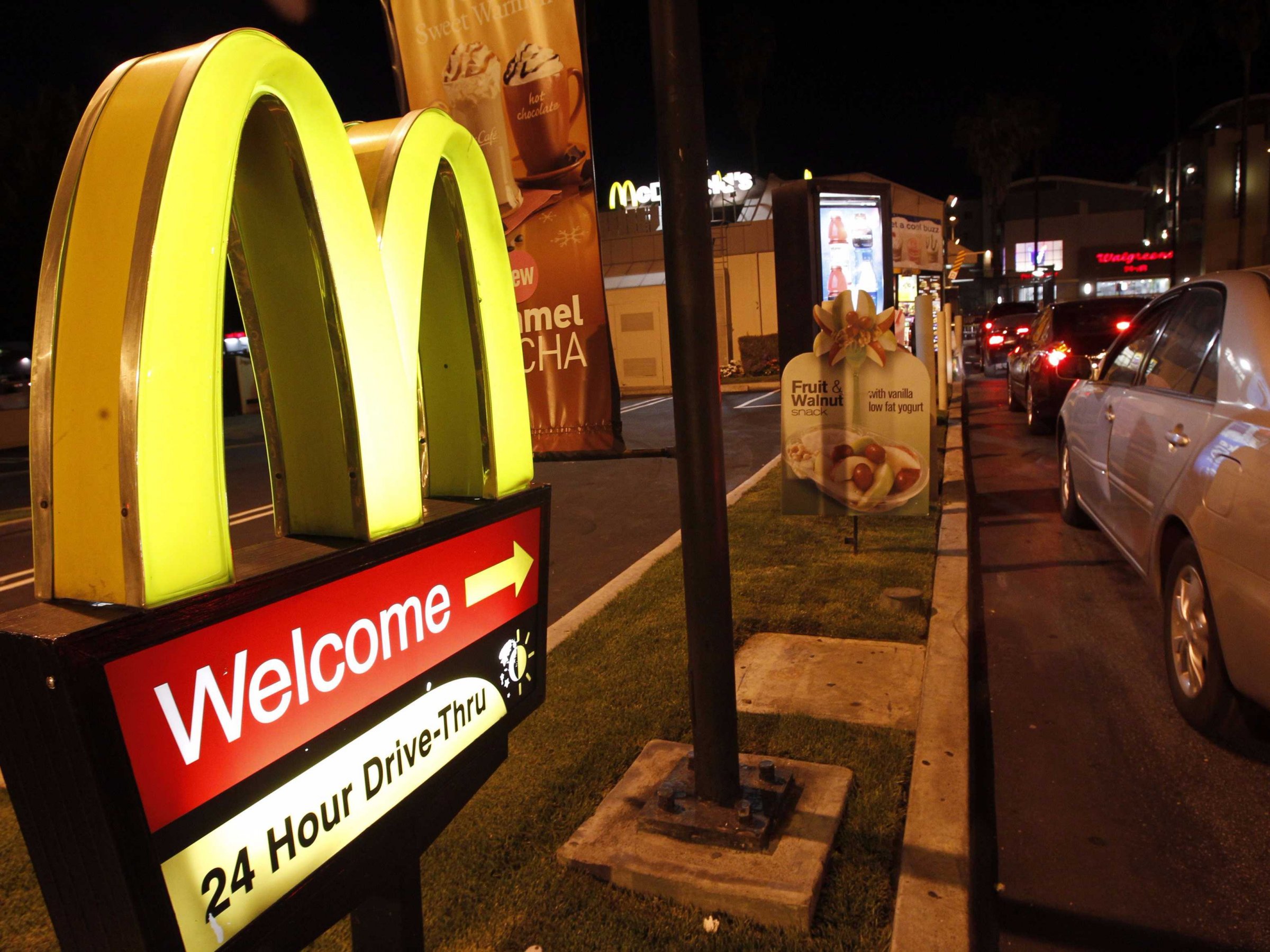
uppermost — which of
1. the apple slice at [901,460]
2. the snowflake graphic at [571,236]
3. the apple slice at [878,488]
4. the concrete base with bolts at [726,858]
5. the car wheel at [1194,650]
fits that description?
the snowflake graphic at [571,236]

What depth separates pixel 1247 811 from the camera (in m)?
3.24

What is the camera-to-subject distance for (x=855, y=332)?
6027 millimetres

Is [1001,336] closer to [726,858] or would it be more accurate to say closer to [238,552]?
[726,858]

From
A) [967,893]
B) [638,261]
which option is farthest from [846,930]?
[638,261]

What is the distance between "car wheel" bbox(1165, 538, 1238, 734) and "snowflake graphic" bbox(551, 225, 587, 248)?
2.70 metres

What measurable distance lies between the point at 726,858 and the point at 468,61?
2.80 metres

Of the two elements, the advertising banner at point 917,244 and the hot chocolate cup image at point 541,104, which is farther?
the advertising banner at point 917,244

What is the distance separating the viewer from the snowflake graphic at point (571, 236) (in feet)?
10.5

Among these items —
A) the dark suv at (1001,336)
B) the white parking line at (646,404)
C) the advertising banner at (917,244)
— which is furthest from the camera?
the dark suv at (1001,336)

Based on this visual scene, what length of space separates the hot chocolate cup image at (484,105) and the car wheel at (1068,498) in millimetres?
5452

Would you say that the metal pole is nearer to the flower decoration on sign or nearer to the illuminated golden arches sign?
the illuminated golden arches sign

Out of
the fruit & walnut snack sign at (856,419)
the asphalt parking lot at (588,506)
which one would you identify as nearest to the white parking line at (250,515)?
the asphalt parking lot at (588,506)

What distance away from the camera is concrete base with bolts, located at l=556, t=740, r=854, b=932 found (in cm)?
267

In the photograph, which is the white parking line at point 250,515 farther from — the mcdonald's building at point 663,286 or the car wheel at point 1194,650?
the mcdonald's building at point 663,286
